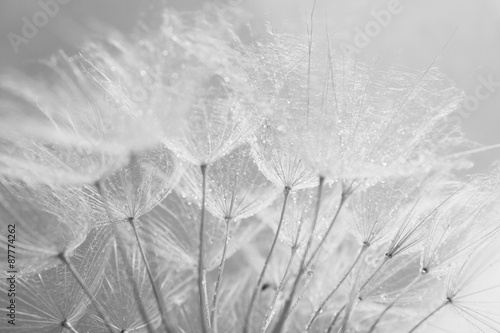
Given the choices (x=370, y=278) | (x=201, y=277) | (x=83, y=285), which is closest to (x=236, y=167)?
(x=201, y=277)

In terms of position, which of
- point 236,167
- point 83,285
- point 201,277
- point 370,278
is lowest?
point 83,285

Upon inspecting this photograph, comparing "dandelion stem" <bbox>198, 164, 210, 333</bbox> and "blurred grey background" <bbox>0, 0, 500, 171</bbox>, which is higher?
"blurred grey background" <bbox>0, 0, 500, 171</bbox>

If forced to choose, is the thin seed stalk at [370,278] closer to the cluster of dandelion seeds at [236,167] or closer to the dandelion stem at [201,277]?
the cluster of dandelion seeds at [236,167]

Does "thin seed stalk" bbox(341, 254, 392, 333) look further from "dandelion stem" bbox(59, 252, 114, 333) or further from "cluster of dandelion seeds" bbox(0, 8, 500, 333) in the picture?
"dandelion stem" bbox(59, 252, 114, 333)

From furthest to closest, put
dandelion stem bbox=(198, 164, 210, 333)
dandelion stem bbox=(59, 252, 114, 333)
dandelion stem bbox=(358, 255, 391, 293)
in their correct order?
dandelion stem bbox=(358, 255, 391, 293), dandelion stem bbox=(59, 252, 114, 333), dandelion stem bbox=(198, 164, 210, 333)

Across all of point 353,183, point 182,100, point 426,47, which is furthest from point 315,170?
point 426,47

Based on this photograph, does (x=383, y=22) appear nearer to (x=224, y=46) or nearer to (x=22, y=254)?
(x=224, y=46)

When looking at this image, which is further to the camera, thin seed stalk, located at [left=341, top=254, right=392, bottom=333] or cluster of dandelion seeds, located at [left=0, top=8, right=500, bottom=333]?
cluster of dandelion seeds, located at [left=0, top=8, right=500, bottom=333]

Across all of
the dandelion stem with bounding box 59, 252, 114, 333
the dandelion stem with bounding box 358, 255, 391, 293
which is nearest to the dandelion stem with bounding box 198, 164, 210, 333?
the dandelion stem with bounding box 59, 252, 114, 333

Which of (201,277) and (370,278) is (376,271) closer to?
(370,278)
